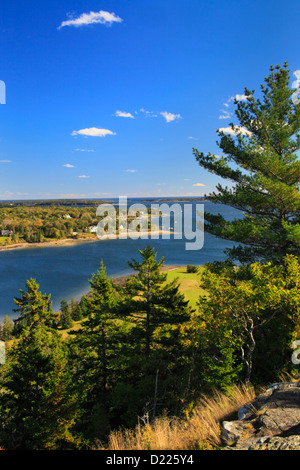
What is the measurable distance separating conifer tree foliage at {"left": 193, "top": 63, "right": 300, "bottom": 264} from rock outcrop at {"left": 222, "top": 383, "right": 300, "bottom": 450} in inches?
199

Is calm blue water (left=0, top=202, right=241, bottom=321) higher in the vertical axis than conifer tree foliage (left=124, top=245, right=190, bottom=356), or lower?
lower

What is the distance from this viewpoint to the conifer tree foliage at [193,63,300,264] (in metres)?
8.44

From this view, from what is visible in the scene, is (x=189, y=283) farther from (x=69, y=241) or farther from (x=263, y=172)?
(x=69, y=241)

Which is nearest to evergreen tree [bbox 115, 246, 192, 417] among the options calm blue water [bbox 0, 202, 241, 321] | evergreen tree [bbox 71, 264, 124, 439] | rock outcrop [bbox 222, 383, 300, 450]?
evergreen tree [bbox 71, 264, 124, 439]

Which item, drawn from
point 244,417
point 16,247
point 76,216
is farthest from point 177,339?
point 76,216

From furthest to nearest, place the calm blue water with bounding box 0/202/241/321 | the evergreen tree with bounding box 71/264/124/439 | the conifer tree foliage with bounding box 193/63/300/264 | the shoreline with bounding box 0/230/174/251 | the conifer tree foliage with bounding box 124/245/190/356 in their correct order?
the shoreline with bounding box 0/230/174/251 < the calm blue water with bounding box 0/202/241/321 < the evergreen tree with bounding box 71/264/124/439 < the conifer tree foliage with bounding box 124/245/190/356 < the conifer tree foliage with bounding box 193/63/300/264

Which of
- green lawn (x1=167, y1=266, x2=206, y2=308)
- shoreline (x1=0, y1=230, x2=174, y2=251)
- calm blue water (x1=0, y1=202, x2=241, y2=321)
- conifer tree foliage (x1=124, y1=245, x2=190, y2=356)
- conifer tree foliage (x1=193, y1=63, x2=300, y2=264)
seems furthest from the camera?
shoreline (x1=0, y1=230, x2=174, y2=251)

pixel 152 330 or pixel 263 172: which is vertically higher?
pixel 263 172

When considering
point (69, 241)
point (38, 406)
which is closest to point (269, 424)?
point (38, 406)

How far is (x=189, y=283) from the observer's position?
41.6 metres

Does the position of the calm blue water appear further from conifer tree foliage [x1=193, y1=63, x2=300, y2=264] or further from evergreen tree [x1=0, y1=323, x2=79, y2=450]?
conifer tree foliage [x1=193, y1=63, x2=300, y2=264]

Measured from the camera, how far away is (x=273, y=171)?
864 cm

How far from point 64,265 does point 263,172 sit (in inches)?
2465
